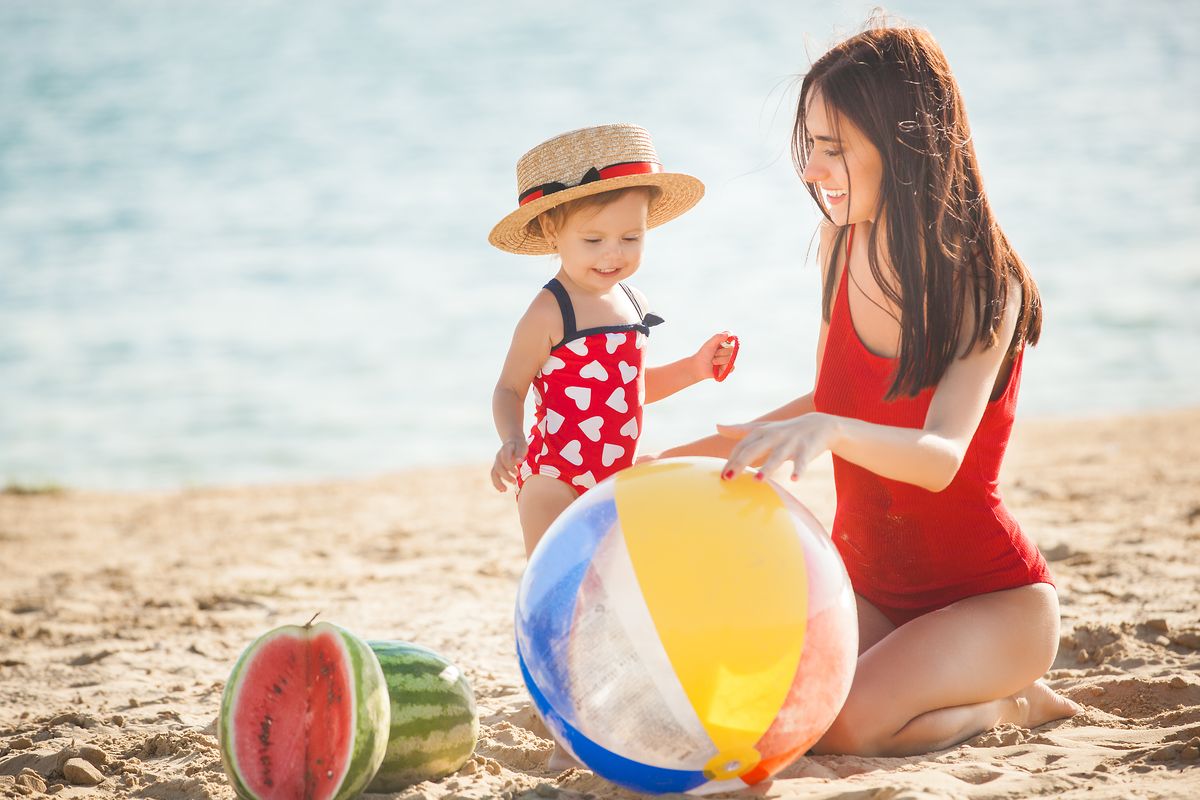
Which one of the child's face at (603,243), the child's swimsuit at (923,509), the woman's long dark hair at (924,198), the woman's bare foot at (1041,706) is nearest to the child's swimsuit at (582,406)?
the child's face at (603,243)

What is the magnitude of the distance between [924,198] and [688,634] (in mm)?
1584

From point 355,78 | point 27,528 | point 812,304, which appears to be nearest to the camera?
point 27,528

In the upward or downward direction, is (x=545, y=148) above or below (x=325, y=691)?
above

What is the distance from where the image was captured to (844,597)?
3070mm

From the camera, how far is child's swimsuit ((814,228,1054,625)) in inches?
148

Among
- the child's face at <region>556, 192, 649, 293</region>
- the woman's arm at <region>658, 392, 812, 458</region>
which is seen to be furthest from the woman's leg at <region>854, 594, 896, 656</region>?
the child's face at <region>556, 192, 649, 293</region>

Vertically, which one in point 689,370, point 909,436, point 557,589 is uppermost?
point 689,370

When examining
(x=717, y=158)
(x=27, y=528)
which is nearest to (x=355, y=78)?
(x=717, y=158)

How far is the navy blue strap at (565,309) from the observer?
13.1ft

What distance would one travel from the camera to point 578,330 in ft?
13.1

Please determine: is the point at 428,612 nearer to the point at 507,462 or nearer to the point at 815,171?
the point at 507,462

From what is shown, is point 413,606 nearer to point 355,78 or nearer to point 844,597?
point 844,597

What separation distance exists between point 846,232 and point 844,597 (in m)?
1.45

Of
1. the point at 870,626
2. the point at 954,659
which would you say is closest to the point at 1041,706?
the point at 954,659
